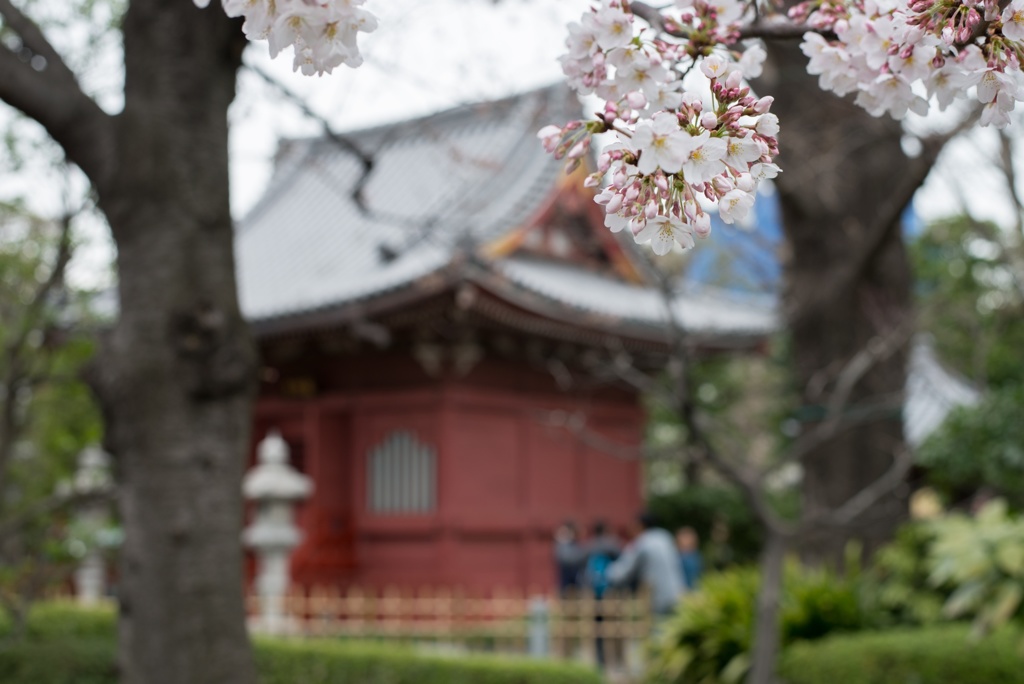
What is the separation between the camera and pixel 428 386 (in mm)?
11836

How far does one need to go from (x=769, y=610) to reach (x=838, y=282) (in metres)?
3.51

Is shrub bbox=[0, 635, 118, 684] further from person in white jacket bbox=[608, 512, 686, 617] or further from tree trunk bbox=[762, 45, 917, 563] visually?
tree trunk bbox=[762, 45, 917, 563]

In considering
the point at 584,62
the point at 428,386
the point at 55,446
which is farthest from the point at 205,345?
the point at 428,386

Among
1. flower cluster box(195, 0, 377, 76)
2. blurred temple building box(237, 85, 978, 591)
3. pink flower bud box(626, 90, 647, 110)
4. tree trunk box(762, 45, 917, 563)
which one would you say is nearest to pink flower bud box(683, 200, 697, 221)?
pink flower bud box(626, 90, 647, 110)

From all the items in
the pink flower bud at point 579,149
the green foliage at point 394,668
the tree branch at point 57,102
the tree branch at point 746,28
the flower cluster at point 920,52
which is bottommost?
the green foliage at point 394,668

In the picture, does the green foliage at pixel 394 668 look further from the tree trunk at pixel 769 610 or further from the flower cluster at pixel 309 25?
the flower cluster at pixel 309 25

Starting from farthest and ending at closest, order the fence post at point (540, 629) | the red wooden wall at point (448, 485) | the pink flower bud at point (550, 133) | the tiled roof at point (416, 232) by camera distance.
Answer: the red wooden wall at point (448, 485) < the tiled roof at point (416, 232) < the fence post at point (540, 629) < the pink flower bud at point (550, 133)

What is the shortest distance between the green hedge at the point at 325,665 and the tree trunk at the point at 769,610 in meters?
1.74

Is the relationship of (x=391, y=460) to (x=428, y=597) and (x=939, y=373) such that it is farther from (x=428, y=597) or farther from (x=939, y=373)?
(x=939, y=373)

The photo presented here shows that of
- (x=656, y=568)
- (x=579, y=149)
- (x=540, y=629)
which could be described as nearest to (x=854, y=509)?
(x=656, y=568)

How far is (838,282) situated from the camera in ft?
27.5

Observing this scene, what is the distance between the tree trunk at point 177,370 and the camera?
160 inches

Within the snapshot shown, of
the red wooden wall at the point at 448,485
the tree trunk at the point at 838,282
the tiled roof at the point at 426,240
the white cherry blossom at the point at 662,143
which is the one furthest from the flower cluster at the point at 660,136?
the red wooden wall at the point at 448,485

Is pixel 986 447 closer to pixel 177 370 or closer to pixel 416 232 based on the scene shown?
pixel 416 232
